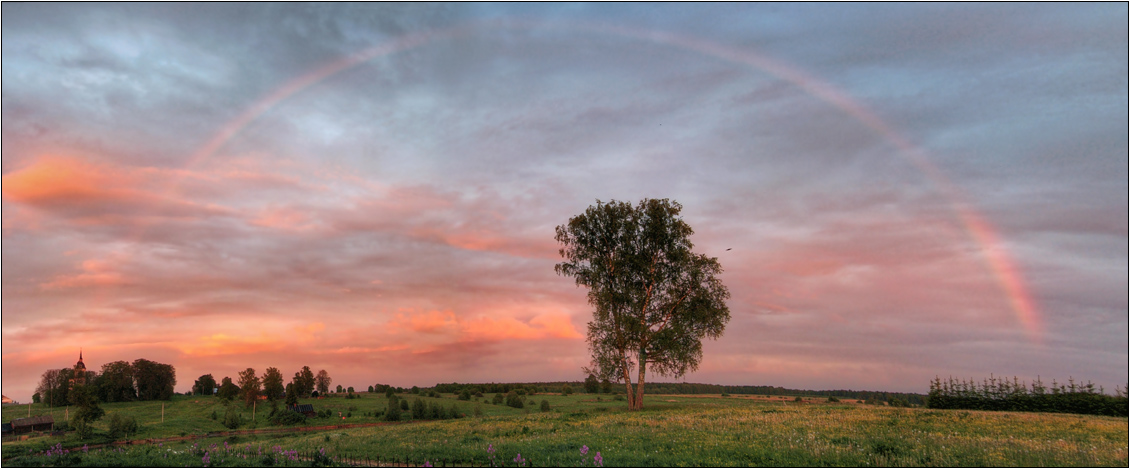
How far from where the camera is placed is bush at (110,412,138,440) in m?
53.7

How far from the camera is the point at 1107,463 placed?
1602cm

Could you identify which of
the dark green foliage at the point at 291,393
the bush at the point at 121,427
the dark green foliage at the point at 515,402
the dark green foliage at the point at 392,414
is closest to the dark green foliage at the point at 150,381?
the dark green foliage at the point at 291,393

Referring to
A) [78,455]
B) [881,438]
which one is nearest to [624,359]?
[881,438]

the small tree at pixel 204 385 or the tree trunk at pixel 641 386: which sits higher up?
the tree trunk at pixel 641 386

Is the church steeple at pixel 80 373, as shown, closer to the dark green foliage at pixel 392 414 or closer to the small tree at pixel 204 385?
the small tree at pixel 204 385

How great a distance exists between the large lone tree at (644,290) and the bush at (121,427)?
43.0 meters

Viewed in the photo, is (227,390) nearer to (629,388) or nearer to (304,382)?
(304,382)

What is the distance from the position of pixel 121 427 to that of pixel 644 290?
48.8m

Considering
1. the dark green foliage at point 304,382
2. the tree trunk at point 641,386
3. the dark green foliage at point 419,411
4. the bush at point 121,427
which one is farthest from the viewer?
the dark green foliage at point 304,382

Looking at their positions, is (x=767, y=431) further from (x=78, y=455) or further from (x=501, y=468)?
(x=78, y=455)

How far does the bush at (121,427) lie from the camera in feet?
176

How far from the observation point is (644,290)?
151ft

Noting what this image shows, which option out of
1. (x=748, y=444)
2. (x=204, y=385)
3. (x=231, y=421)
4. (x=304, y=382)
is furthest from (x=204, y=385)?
(x=748, y=444)

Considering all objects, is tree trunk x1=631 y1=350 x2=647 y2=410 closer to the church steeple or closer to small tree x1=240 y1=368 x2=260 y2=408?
small tree x1=240 y1=368 x2=260 y2=408
